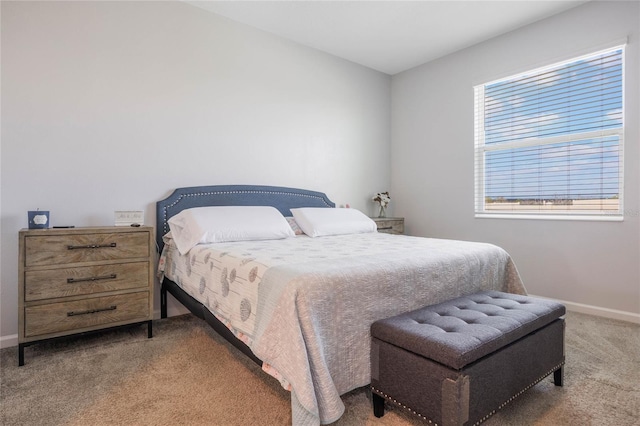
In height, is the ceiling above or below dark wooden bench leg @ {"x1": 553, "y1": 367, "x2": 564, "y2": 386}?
above

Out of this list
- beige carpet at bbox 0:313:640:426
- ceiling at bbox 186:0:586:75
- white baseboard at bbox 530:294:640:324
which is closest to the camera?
beige carpet at bbox 0:313:640:426

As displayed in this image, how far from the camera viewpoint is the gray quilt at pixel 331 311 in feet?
4.28

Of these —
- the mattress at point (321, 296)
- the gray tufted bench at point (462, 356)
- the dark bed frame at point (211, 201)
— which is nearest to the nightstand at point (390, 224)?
the dark bed frame at point (211, 201)

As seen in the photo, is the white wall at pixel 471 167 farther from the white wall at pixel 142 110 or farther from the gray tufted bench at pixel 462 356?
the gray tufted bench at pixel 462 356

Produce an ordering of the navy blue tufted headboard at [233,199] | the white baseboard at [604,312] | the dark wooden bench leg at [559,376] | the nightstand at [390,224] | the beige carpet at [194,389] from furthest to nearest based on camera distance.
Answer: the nightstand at [390,224]
the navy blue tufted headboard at [233,199]
the white baseboard at [604,312]
the dark wooden bench leg at [559,376]
the beige carpet at [194,389]

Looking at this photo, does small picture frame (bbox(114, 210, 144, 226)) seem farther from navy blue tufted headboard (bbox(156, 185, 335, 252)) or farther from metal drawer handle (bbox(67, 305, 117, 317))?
metal drawer handle (bbox(67, 305, 117, 317))

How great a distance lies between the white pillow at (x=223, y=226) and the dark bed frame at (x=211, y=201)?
0.56 ft

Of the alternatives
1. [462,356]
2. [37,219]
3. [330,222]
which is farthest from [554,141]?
[37,219]

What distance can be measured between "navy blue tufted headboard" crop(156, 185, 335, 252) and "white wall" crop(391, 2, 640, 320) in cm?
135

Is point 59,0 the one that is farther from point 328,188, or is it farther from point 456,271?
point 456,271

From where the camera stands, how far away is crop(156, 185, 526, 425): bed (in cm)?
132

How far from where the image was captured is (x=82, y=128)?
2.57m

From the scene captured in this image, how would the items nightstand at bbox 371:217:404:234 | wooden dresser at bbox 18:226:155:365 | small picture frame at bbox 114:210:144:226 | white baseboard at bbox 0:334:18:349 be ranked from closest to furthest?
wooden dresser at bbox 18:226:155:365 → white baseboard at bbox 0:334:18:349 → small picture frame at bbox 114:210:144:226 → nightstand at bbox 371:217:404:234

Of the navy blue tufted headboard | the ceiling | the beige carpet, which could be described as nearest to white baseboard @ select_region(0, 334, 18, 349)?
the beige carpet
